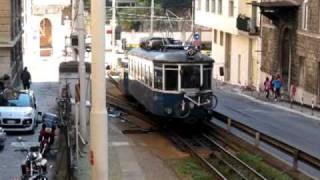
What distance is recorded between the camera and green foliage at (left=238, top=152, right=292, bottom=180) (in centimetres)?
1866

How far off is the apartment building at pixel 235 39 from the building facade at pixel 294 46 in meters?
2.71

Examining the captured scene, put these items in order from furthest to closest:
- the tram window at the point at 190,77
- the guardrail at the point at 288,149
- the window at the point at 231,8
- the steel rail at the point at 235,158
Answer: the window at the point at 231,8
the tram window at the point at 190,77
the steel rail at the point at 235,158
the guardrail at the point at 288,149

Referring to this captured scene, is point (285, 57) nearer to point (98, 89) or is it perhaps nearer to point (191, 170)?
point (191, 170)

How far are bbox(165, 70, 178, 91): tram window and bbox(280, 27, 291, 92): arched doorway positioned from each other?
2492 cm

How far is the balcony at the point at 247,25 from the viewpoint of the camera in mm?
59438

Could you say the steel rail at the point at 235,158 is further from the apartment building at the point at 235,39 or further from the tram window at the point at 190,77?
the apartment building at the point at 235,39

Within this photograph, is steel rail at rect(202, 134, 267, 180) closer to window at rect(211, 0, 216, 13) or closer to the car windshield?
the car windshield

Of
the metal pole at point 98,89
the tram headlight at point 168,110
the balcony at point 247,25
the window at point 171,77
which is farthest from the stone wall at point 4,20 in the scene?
the metal pole at point 98,89

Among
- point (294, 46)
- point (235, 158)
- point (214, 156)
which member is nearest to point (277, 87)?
point (294, 46)

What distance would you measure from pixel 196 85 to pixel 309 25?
21404 mm

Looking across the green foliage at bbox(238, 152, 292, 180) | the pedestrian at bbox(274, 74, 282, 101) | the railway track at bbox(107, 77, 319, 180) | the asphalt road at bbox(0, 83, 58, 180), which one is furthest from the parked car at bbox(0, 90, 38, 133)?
the pedestrian at bbox(274, 74, 282, 101)

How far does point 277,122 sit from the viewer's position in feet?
114

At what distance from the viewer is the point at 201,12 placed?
80062 millimetres

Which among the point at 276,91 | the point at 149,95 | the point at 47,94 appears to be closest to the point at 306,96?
the point at 276,91
